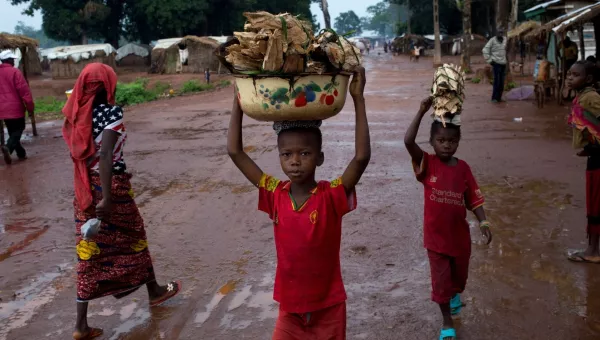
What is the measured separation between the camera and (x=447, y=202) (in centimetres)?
352

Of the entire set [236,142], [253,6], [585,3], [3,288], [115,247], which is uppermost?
[253,6]

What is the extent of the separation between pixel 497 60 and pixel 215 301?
1240 cm

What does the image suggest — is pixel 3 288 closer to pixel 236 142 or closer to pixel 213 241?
pixel 213 241

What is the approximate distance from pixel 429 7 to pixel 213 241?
57.0 m

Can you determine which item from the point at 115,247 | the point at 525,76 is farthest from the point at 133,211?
the point at 525,76

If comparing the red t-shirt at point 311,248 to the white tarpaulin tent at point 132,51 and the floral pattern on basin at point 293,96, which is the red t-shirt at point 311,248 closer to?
the floral pattern on basin at point 293,96

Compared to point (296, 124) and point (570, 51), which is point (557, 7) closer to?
point (570, 51)

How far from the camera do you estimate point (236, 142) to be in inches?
115

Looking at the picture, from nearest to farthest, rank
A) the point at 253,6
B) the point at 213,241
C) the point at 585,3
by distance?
the point at 213,241 < the point at 585,3 < the point at 253,6

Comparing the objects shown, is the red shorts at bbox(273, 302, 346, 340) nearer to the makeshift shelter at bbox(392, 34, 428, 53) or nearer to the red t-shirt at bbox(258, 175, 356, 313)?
the red t-shirt at bbox(258, 175, 356, 313)

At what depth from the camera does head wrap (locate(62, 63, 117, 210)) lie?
3.77 m

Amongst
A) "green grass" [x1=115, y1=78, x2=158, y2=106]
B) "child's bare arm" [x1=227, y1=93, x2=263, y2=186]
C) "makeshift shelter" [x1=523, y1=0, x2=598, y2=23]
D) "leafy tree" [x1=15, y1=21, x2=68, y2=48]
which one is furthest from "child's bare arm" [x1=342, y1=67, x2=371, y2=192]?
"leafy tree" [x1=15, y1=21, x2=68, y2=48]

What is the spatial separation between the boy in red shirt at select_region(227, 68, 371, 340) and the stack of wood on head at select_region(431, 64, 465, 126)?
79 cm

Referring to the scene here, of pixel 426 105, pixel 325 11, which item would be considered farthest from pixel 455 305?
pixel 325 11
